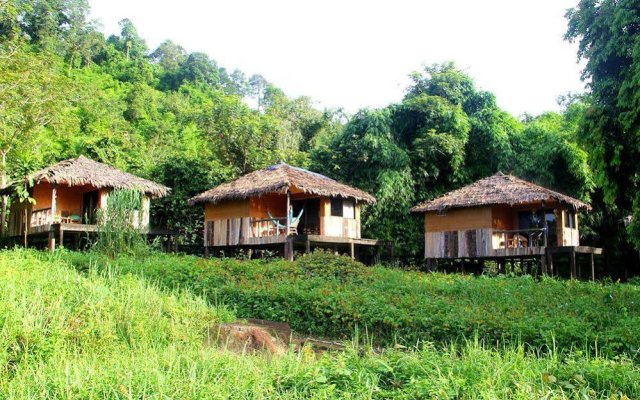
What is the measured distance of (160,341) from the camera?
22.2 ft

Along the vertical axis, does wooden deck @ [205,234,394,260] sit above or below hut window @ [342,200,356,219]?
below

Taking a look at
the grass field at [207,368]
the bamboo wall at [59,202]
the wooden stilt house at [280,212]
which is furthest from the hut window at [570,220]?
the grass field at [207,368]

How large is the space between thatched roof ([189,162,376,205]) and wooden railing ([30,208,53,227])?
472cm

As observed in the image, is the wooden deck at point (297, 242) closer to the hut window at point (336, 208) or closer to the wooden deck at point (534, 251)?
the hut window at point (336, 208)

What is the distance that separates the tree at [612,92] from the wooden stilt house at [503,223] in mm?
6034

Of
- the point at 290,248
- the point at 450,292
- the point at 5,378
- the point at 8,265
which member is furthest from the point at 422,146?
the point at 5,378

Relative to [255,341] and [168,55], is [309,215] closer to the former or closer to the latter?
[255,341]

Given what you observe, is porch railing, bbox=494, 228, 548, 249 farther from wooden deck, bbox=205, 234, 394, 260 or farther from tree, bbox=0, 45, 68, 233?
tree, bbox=0, 45, 68, 233

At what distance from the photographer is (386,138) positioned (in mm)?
24688

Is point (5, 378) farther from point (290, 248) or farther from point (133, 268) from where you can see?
point (290, 248)

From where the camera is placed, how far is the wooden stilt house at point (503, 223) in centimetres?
1906

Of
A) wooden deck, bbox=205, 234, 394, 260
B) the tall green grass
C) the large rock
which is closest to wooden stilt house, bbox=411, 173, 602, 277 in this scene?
wooden deck, bbox=205, 234, 394, 260

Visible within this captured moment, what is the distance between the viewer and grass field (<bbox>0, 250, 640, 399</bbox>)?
4664mm

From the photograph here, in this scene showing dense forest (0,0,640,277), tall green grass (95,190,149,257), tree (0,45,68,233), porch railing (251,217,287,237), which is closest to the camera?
dense forest (0,0,640,277)
